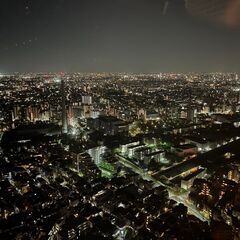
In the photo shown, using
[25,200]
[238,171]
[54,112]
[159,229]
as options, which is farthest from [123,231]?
[54,112]

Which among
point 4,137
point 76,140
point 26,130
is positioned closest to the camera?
point 76,140

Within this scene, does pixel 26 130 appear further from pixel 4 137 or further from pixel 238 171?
pixel 238 171

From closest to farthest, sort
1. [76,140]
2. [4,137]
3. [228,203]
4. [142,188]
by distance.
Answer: [228,203]
[142,188]
[76,140]
[4,137]

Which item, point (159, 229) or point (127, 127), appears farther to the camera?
point (127, 127)

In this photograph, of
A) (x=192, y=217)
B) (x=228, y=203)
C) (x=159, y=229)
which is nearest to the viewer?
(x=159, y=229)

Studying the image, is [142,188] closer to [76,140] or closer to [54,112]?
[76,140]

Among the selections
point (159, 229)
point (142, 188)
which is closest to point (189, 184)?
point (142, 188)
